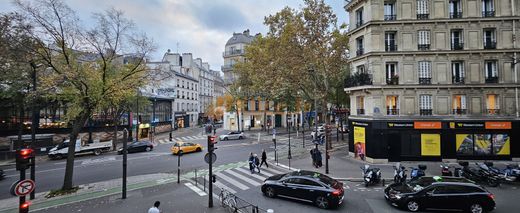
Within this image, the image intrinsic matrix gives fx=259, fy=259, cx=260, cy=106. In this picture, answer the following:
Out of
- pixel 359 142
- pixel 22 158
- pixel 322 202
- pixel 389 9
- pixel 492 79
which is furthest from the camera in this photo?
pixel 359 142

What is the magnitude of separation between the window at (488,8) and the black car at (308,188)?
20.5m

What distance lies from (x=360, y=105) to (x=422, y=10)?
928 centimetres

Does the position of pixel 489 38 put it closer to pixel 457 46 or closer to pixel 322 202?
pixel 457 46

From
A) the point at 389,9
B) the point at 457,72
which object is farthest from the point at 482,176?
the point at 389,9

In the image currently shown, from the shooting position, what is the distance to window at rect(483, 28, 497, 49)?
836 inches

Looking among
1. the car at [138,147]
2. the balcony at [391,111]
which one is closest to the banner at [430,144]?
the balcony at [391,111]

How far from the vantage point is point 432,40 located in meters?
21.4

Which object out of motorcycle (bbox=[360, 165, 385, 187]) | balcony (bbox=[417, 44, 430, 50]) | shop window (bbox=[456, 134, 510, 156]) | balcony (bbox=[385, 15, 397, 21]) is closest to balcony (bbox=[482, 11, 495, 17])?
balcony (bbox=[417, 44, 430, 50])

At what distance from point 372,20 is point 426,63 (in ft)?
18.6

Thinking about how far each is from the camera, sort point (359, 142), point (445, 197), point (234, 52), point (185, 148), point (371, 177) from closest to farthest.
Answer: point (445, 197)
point (371, 177)
point (359, 142)
point (185, 148)
point (234, 52)

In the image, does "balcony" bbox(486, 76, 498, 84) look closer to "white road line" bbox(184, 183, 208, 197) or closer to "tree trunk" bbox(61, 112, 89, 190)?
"white road line" bbox(184, 183, 208, 197)

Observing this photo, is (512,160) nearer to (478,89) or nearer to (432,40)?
(478,89)

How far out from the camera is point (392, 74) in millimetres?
21859

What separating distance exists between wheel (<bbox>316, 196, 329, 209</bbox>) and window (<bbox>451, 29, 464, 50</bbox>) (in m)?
18.4
